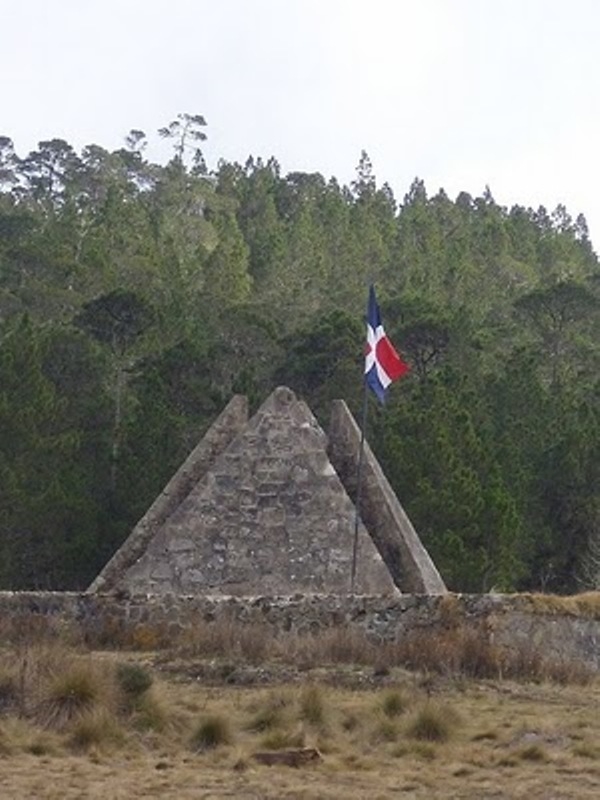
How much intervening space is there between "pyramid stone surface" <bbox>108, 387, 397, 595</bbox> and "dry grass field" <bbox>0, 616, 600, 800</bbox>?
11.9 ft

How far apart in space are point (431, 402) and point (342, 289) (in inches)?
1417

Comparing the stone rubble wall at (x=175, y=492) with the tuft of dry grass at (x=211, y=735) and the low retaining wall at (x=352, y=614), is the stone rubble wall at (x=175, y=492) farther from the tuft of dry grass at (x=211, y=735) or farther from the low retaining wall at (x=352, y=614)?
the tuft of dry grass at (x=211, y=735)

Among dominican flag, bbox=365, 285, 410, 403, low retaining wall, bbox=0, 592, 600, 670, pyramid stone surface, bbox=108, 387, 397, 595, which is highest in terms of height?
dominican flag, bbox=365, 285, 410, 403

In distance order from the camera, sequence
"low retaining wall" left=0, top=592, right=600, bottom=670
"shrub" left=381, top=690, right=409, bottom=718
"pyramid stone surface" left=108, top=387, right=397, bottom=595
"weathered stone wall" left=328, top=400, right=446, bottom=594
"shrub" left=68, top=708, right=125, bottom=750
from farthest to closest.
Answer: "weathered stone wall" left=328, top=400, right=446, bottom=594, "pyramid stone surface" left=108, top=387, right=397, bottom=595, "low retaining wall" left=0, top=592, right=600, bottom=670, "shrub" left=381, top=690, right=409, bottom=718, "shrub" left=68, top=708, right=125, bottom=750

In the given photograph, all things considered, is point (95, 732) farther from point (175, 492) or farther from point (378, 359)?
point (378, 359)

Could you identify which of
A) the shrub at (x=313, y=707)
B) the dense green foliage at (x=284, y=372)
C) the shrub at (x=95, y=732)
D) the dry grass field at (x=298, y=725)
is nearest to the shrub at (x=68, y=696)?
the dry grass field at (x=298, y=725)

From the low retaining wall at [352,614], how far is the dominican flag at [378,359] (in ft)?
14.9

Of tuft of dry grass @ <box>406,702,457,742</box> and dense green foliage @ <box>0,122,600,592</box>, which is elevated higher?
dense green foliage @ <box>0,122,600,592</box>

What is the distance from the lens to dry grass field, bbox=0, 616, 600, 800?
8445 millimetres

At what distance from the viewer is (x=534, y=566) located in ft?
96.0

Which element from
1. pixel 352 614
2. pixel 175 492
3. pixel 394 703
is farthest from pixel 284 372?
pixel 394 703

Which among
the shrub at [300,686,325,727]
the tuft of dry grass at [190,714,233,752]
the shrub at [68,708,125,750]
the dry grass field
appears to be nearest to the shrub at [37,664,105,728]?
the dry grass field

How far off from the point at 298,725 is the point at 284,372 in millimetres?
27076

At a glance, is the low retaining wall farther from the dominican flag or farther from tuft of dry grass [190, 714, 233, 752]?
the dominican flag
